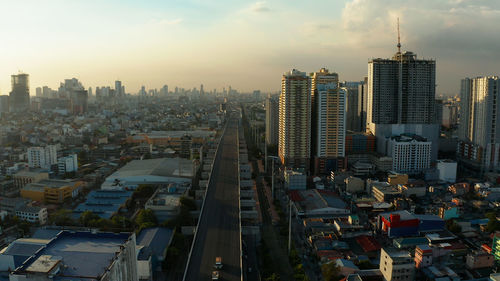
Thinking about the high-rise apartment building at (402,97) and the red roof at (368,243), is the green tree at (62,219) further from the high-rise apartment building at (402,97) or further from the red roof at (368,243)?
the high-rise apartment building at (402,97)

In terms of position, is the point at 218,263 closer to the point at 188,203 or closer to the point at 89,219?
the point at 188,203

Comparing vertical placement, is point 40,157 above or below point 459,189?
above

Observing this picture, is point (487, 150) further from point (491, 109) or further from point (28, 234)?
point (28, 234)

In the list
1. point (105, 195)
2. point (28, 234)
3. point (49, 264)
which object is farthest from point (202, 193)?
point (49, 264)

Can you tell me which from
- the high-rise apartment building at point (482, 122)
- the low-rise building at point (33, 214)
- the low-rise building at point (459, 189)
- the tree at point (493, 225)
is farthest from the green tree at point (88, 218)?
the high-rise apartment building at point (482, 122)

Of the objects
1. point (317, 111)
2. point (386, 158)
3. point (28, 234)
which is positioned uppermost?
point (317, 111)

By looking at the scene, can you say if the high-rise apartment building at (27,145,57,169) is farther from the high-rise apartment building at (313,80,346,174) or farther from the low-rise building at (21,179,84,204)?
the high-rise apartment building at (313,80,346,174)

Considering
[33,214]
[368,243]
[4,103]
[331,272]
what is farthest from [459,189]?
[4,103]
